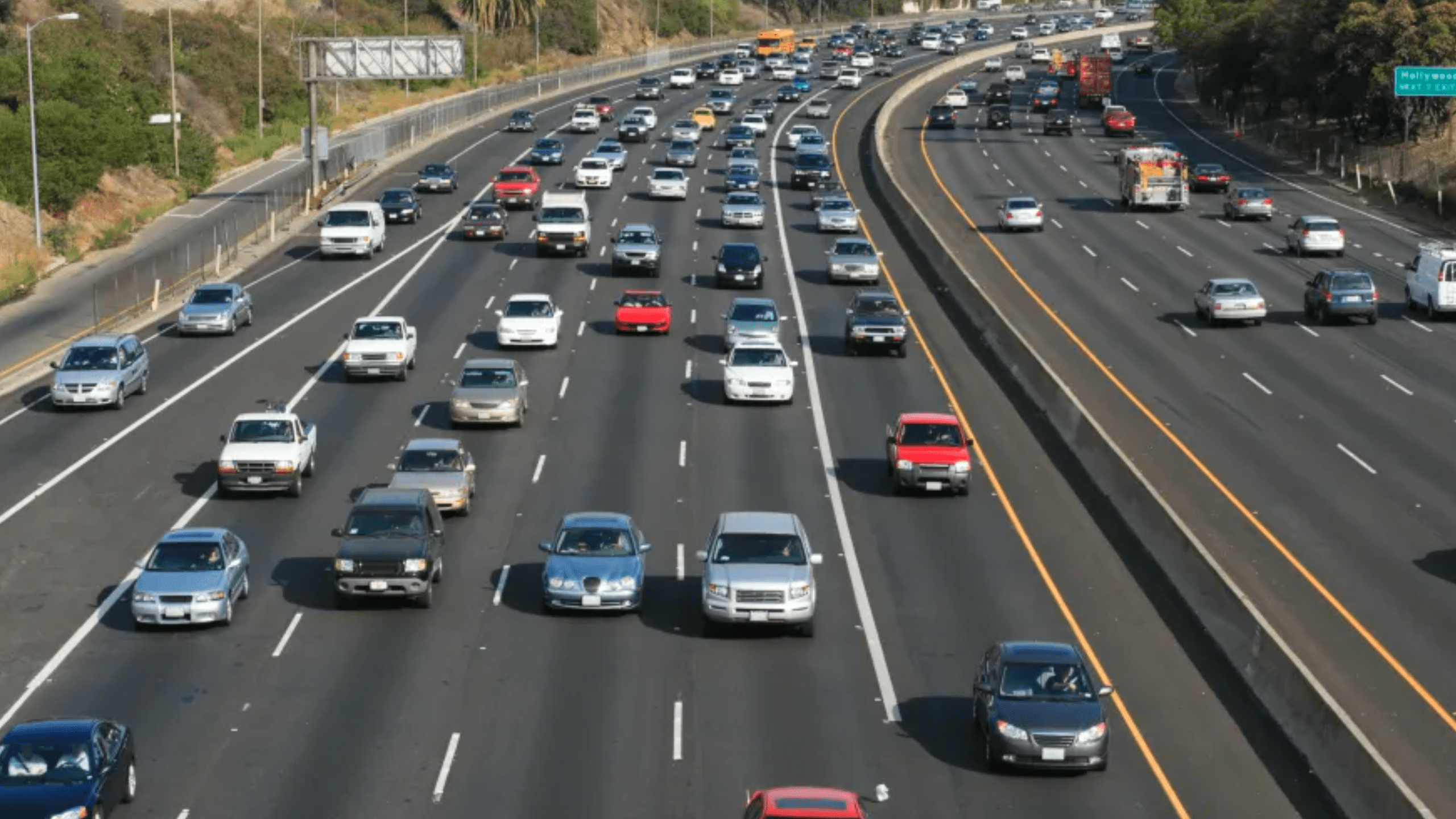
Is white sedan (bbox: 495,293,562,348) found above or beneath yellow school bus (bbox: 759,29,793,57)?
beneath

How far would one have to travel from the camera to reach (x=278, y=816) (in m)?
25.5

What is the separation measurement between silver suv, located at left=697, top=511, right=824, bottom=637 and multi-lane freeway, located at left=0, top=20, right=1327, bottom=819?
1.76ft

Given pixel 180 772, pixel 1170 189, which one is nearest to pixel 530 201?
pixel 1170 189

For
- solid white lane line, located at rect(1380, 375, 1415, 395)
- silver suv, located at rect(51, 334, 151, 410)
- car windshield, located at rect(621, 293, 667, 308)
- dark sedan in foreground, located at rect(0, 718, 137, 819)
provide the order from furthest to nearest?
car windshield, located at rect(621, 293, 667, 308), solid white lane line, located at rect(1380, 375, 1415, 395), silver suv, located at rect(51, 334, 151, 410), dark sedan in foreground, located at rect(0, 718, 137, 819)

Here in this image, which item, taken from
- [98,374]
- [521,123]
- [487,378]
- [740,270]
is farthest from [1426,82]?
[98,374]

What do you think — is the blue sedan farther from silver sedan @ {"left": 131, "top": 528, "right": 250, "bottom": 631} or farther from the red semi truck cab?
the red semi truck cab

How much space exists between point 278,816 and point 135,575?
12909 millimetres

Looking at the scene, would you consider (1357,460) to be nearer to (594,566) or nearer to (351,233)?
(594,566)

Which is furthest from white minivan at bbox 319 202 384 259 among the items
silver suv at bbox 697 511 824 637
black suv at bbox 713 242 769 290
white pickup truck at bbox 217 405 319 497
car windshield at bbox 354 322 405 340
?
silver suv at bbox 697 511 824 637

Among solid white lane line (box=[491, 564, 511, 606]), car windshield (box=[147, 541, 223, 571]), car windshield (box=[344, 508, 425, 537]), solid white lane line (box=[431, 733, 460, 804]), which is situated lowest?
solid white lane line (box=[491, 564, 511, 606])

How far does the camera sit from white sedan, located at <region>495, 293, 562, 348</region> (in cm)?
5766

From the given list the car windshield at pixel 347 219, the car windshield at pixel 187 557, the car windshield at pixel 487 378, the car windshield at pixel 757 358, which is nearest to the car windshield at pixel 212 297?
the car windshield at pixel 347 219

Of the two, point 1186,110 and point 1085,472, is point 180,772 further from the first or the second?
point 1186,110

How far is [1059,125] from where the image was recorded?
119 meters
